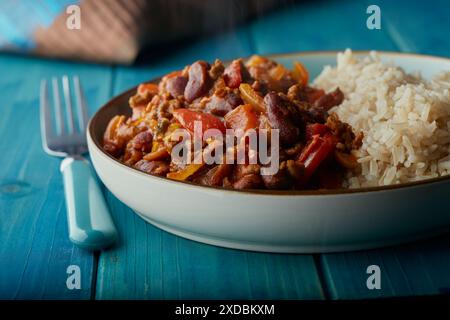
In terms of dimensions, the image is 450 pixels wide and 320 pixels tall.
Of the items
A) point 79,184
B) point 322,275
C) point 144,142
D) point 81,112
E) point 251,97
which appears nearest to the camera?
point 322,275

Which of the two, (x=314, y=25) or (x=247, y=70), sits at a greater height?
(x=314, y=25)

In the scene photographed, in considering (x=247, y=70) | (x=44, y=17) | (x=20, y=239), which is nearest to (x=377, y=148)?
(x=247, y=70)

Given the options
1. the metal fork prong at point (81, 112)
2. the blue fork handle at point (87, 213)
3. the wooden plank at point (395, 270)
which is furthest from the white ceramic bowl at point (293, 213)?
the metal fork prong at point (81, 112)

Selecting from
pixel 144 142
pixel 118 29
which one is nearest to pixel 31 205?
pixel 144 142

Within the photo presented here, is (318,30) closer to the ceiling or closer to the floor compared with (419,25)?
closer to the ceiling

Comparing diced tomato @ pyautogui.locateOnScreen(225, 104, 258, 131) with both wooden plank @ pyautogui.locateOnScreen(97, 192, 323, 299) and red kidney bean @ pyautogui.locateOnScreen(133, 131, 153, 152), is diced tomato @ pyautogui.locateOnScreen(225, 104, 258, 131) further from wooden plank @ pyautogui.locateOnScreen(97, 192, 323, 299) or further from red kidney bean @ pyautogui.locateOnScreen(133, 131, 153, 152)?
wooden plank @ pyautogui.locateOnScreen(97, 192, 323, 299)

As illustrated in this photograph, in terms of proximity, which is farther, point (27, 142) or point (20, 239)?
point (27, 142)

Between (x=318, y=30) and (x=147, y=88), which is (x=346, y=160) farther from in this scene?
(x=318, y=30)
